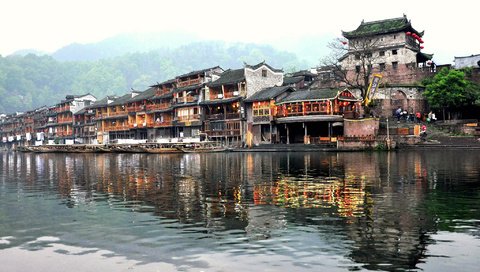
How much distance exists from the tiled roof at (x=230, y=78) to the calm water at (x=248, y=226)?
4827 cm

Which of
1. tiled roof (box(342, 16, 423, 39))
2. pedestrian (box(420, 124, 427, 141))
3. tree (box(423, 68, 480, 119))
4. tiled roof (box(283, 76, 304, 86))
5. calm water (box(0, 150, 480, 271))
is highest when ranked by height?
tiled roof (box(342, 16, 423, 39))

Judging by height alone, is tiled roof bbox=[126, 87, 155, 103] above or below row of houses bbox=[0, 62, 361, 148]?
above

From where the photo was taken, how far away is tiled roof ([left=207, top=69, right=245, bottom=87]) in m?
70.1

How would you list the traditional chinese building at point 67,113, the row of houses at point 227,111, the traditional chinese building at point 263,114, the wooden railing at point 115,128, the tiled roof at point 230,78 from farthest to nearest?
the traditional chinese building at point 67,113 < the wooden railing at point 115,128 < the tiled roof at point 230,78 < the traditional chinese building at point 263,114 < the row of houses at point 227,111

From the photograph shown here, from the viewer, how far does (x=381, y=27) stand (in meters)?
68.8

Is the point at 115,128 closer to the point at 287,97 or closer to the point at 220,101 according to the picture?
the point at 220,101

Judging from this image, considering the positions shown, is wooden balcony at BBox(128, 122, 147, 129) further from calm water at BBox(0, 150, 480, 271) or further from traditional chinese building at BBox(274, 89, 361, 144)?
calm water at BBox(0, 150, 480, 271)

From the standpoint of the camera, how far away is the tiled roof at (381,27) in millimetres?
66625

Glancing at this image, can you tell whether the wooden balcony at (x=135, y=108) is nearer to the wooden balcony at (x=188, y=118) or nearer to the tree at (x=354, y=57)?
the wooden balcony at (x=188, y=118)

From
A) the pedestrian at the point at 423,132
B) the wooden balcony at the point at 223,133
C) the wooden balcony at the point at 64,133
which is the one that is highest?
the wooden balcony at the point at 64,133

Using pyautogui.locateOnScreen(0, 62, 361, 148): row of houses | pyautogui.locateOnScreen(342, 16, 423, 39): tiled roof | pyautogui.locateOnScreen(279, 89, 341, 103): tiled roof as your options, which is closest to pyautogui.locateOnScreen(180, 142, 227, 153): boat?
pyautogui.locateOnScreen(0, 62, 361, 148): row of houses

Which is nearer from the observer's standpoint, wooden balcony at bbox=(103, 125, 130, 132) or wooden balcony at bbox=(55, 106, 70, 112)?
wooden balcony at bbox=(103, 125, 130, 132)

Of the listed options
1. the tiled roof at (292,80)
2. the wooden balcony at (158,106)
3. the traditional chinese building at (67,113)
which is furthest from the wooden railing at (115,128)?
the tiled roof at (292,80)

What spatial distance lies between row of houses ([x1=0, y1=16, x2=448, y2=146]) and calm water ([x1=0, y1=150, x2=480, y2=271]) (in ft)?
128
